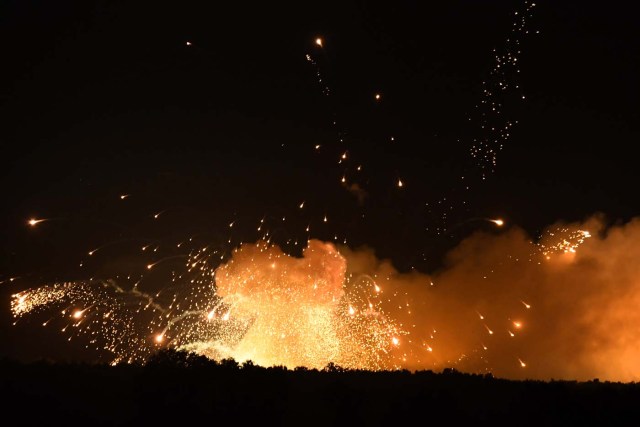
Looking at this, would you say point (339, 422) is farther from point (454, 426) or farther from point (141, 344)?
point (141, 344)

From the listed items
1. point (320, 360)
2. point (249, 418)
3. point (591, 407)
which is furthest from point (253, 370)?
point (320, 360)

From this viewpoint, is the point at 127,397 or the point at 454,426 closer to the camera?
the point at 454,426

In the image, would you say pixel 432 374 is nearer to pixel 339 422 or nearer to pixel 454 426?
pixel 454 426

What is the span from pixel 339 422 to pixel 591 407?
13.8 ft

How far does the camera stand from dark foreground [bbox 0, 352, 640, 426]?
23.3 ft

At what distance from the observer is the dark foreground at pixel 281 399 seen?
7.09m

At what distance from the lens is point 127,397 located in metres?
7.56

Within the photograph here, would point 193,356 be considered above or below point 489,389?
below

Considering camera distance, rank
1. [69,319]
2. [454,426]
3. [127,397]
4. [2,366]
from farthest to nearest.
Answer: [69,319] < [2,366] < [127,397] < [454,426]

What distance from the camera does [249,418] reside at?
710 centimetres

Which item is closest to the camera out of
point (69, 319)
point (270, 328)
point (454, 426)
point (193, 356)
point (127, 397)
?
point (454, 426)

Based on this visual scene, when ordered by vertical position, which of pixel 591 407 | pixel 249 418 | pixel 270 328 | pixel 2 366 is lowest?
pixel 270 328

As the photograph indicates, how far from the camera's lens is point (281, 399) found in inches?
295

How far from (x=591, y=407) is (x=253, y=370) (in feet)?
19.2
